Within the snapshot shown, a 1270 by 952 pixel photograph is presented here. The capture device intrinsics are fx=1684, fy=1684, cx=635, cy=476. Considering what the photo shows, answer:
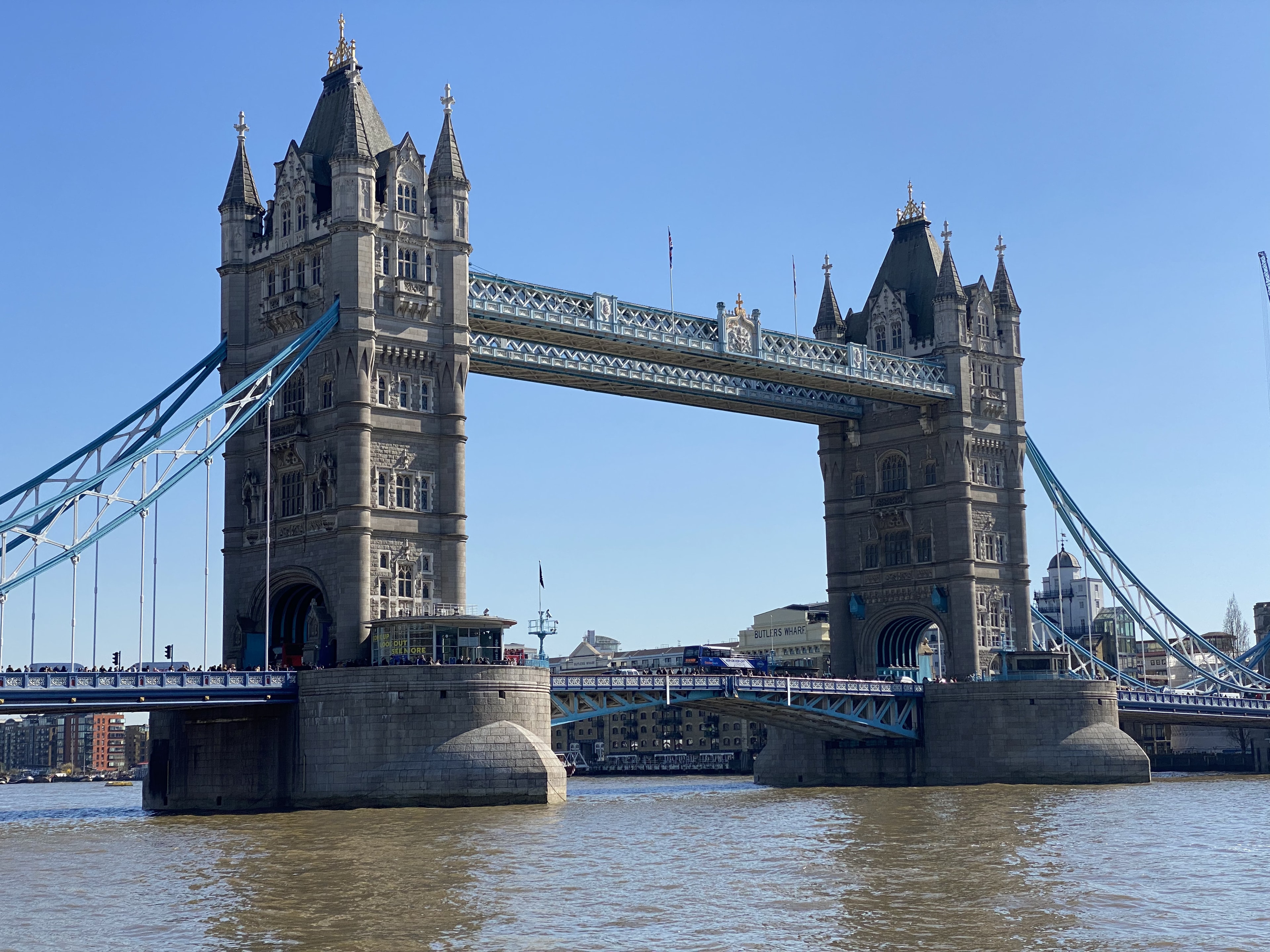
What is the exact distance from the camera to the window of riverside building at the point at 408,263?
80875mm

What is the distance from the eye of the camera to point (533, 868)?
1833 inches

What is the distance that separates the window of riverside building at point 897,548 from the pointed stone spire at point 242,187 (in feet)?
151

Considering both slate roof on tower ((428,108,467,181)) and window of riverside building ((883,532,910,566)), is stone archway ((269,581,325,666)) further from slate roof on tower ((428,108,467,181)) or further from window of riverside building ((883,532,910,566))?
window of riverside building ((883,532,910,566))

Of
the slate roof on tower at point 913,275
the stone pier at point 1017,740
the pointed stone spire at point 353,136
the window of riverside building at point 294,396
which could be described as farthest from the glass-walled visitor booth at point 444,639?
the slate roof on tower at point 913,275

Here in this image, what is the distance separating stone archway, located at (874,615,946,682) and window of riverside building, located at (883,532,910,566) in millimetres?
3510

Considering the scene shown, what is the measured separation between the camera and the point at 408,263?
8131cm

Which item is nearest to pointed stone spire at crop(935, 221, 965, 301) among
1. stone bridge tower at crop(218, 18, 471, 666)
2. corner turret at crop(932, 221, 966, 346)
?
corner turret at crop(932, 221, 966, 346)

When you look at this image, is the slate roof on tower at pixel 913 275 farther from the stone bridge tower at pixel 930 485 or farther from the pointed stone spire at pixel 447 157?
the pointed stone spire at pixel 447 157

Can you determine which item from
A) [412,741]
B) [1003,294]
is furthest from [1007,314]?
[412,741]

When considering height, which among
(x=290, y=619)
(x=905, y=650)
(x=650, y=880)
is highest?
(x=290, y=619)

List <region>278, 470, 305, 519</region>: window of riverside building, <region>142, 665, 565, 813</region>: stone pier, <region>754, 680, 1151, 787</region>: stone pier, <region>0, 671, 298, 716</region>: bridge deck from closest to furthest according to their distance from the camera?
<region>0, 671, 298, 716</region>: bridge deck < <region>142, 665, 565, 813</region>: stone pier < <region>278, 470, 305, 519</region>: window of riverside building < <region>754, 680, 1151, 787</region>: stone pier

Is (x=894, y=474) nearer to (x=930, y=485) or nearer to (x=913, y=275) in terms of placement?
(x=930, y=485)

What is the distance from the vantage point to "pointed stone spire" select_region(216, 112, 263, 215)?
86375mm

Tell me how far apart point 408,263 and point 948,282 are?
136 feet
